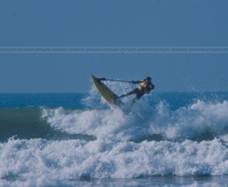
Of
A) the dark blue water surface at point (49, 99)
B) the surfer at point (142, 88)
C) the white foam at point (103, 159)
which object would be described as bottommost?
the white foam at point (103, 159)

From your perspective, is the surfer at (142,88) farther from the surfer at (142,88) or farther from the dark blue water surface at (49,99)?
the dark blue water surface at (49,99)

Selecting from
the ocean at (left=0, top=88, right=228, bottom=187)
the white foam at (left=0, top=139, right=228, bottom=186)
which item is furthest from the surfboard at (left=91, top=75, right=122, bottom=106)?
the white foam at (left=0, top=139, right=228, bottom=186)

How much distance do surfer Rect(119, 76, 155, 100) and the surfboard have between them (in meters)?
0.38

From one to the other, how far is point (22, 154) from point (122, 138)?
11.3 feet

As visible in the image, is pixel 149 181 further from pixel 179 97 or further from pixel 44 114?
pixel 179 97

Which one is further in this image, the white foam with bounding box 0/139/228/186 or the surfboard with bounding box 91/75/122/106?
the surfboard with bounding box 91/75/122/106

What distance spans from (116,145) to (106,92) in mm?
4718

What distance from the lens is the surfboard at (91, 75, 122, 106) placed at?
30375mm

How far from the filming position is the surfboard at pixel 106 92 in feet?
99.7

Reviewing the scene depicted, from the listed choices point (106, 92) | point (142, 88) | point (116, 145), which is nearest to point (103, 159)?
point (116, 145)

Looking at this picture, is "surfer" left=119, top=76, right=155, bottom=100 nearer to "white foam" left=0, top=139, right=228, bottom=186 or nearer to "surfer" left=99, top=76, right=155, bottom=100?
"surfer" left=99, top=76, right=155, bottom=100

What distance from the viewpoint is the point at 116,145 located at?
25984mm

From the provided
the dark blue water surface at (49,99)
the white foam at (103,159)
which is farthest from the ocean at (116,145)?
the dark blue water surface at (49,99)

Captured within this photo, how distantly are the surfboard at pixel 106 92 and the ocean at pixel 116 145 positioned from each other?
0.23m
